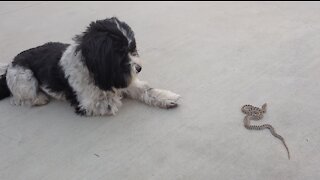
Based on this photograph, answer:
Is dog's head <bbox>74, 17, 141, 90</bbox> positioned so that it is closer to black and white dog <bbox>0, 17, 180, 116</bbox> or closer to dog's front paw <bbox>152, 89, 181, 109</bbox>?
black and white dog <bbox>0, 17, 180, 116</bbox>

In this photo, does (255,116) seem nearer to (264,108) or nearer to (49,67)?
(264,108)

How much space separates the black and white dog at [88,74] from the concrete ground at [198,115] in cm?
11

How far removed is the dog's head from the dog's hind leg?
73 cm

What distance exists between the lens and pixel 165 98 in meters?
3.53

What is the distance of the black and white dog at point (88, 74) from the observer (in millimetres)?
3059

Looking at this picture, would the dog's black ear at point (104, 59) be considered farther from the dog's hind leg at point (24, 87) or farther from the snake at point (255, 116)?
the snake at point (255, 116)

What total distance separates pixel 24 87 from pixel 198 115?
1.58 m

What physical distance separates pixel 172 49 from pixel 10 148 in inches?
82.6

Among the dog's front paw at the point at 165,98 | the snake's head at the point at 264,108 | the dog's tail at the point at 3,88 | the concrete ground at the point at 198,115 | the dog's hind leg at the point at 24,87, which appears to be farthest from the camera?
the dog's tail at the point at 3,88

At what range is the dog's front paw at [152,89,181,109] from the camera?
349 cm

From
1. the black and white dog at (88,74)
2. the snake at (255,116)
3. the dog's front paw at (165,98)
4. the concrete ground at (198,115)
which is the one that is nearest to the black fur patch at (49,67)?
the black and white dog at (88,74)

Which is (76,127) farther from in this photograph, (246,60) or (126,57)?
(246,60)

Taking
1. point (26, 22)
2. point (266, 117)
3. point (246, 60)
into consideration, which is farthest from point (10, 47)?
point (266, 117)

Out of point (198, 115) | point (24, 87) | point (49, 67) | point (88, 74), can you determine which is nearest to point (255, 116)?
point (198, 115)
